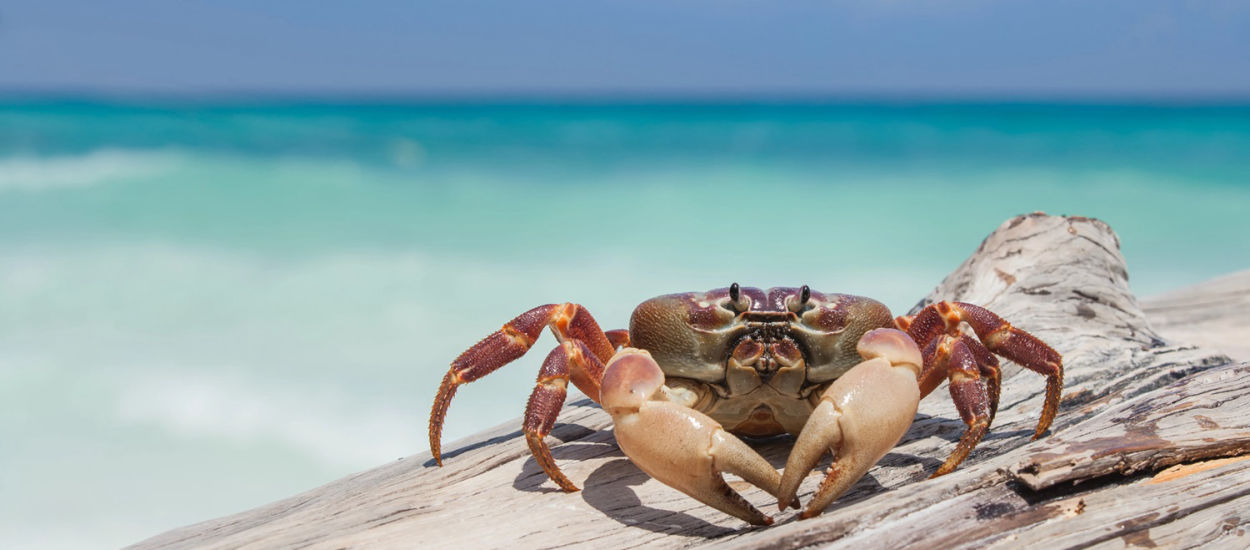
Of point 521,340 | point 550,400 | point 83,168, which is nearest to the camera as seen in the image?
point 550,400

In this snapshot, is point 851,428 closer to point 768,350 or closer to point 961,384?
point 768,350

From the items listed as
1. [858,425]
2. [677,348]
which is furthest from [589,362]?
[858,425]

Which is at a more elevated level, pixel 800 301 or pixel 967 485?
pixel 800 301

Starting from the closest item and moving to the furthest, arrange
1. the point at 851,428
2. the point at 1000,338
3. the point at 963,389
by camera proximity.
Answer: the point at 851,428, the point at 963,389, the point at 1000,338

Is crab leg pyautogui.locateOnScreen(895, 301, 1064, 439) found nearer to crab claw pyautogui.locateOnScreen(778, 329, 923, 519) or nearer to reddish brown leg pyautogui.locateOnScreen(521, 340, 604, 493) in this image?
crab claw pyautogui.locateOnScreen(778, 329, 923, 519)

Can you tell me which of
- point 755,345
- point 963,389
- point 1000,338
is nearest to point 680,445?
point 755,345

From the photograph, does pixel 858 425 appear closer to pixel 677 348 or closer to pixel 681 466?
pixel 681 466

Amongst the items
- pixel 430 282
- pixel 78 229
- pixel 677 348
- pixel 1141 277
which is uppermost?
Result: pixel 78 229

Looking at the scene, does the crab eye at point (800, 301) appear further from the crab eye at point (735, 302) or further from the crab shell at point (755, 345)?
the crab eye at point (735, 302)
